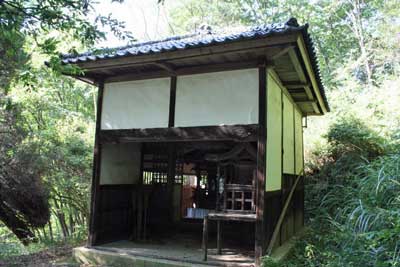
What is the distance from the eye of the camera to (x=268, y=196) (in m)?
5.48

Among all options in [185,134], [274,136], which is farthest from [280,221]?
[185,134]

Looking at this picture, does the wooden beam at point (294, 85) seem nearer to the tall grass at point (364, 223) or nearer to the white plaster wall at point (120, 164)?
the tall grass at point (364, 223)

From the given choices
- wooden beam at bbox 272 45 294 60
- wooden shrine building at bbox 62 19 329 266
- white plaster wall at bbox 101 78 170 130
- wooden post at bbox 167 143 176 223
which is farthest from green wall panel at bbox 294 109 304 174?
white plaster wall at bbox 101 78 170 130

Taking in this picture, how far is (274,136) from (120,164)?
344cm

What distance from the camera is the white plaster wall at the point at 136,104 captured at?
608cm

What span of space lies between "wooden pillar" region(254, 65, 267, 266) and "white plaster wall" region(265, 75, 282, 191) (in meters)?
0.23

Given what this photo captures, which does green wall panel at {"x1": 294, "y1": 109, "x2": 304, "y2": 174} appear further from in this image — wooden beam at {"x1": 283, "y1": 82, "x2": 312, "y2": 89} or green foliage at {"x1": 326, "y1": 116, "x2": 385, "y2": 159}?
wooden beam at {"x1": 283, "y1": 82, "x2": 312, "y2": 89}

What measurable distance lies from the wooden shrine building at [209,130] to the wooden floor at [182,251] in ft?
0.06

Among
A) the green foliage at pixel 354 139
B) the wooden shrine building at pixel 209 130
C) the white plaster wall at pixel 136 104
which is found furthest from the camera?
the green foliage at pixel 354 139

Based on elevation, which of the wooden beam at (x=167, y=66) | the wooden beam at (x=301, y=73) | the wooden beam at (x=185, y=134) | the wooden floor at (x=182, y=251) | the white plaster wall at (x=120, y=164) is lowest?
the wooden floor at (x=182, y=251)

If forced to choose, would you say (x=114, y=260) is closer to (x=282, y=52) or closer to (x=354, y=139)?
(x=282, y=52)

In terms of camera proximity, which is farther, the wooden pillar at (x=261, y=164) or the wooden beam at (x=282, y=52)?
the wooden pillar at (x=261, y=164)

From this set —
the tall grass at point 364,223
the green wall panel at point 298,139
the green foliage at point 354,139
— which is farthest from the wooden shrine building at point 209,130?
the green foliage at point 354,139

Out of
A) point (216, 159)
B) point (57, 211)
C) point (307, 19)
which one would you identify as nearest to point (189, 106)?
point (216, 159)
